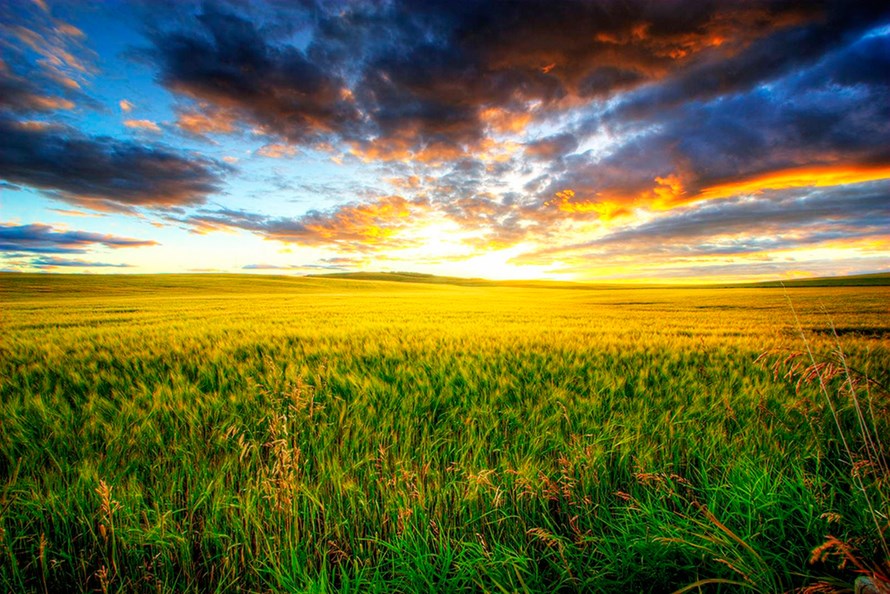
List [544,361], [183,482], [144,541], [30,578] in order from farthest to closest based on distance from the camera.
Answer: [544,361] < [183,482] < [144,541] < [30,578]

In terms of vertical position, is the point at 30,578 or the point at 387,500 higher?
the point at 387,500

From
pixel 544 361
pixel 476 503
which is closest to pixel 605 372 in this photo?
pixel 544 361

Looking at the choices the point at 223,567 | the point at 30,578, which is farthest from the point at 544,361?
the point at 30,578

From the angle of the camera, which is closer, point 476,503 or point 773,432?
point 476,503

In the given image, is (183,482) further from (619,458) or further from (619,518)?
(619,458)

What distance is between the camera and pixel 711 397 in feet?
13.4

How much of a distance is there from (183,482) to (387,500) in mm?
1731

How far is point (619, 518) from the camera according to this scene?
2.27 metres

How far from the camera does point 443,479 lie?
2.71 metres

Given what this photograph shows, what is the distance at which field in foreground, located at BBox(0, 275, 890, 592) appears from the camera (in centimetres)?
185

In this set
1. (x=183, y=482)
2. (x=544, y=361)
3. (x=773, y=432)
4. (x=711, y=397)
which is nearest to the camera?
(x=183, y=482)

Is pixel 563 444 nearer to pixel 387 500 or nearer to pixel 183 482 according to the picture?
pixel 387 500

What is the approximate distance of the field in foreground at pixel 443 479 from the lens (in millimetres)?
Answer: 1853

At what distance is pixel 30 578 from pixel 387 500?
2.00 meters
